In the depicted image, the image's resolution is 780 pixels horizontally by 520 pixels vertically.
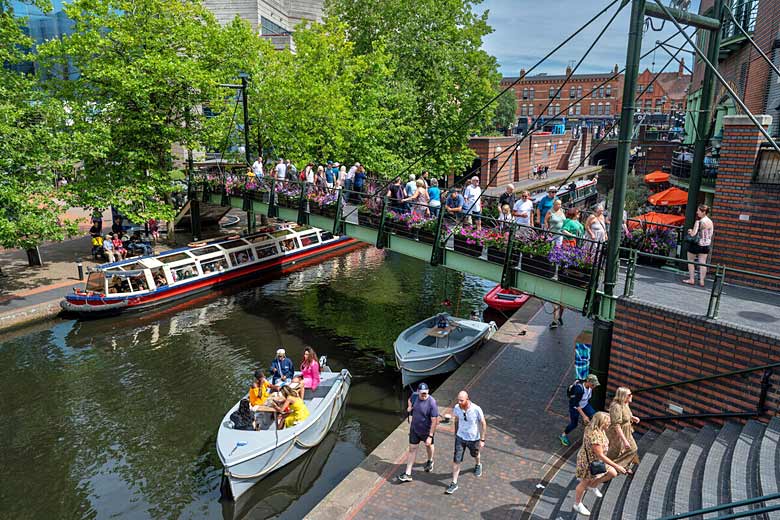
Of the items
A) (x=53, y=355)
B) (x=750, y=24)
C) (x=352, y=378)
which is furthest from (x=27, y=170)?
(x=750, y=24)

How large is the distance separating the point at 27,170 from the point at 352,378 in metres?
14.5

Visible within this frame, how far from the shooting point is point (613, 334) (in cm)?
1124

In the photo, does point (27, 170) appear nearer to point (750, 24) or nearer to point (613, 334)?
point (613, 334)

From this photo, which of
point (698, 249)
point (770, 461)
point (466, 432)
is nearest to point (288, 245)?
point (466, 432)

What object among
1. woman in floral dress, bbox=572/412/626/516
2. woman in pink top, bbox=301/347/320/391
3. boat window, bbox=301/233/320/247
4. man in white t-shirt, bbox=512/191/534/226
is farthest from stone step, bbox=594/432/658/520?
boat window, bbox=301/233/320/247

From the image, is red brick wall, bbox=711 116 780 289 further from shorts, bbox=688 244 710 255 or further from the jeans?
the jeans

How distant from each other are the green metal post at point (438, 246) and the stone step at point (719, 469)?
807cm

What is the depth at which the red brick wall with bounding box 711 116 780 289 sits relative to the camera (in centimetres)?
1199

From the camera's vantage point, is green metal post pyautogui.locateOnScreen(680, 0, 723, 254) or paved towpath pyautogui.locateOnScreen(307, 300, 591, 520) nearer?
paved towpath pyautogui.locateOnScreen(307, 300, 591, 520)

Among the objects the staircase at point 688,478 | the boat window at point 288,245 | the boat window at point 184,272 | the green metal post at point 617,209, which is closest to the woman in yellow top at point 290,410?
the staircase at point 688,478

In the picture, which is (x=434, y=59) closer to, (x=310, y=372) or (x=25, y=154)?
(x=25, y=154)

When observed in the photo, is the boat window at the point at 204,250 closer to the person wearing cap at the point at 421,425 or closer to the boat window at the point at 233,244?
the boat window at the point at 233,244

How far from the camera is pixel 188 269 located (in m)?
23.7

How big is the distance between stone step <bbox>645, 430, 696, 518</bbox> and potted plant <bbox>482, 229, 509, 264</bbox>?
577 centimetres
